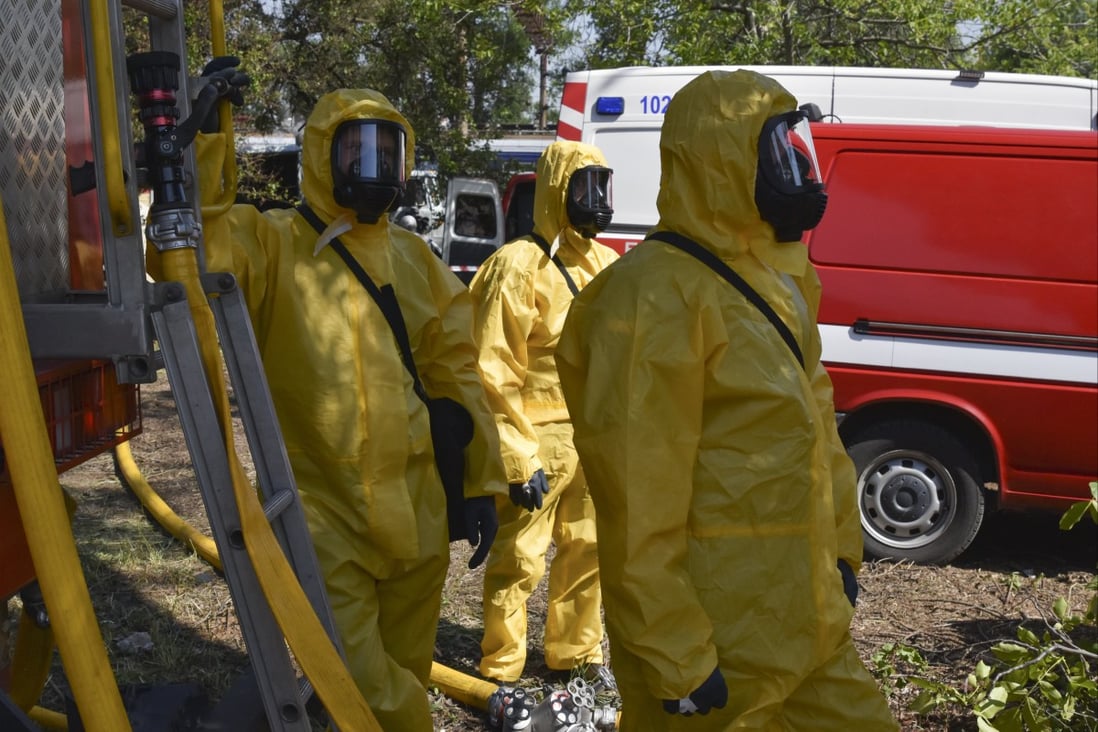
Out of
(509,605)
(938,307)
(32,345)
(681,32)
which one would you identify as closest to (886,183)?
(938,307)

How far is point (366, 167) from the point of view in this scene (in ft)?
10.2

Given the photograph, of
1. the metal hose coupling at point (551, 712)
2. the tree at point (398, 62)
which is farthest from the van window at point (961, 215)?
the tree at point (398, 62)

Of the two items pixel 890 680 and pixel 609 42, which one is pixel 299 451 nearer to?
pixel 890 680


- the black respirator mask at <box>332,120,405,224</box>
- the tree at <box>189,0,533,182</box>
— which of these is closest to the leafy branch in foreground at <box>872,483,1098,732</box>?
the black respirator mask at <box>332,120,405,224</box>

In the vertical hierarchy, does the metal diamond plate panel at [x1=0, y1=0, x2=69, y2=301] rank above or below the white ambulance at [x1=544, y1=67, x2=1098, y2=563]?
above

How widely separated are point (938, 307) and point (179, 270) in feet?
14.2

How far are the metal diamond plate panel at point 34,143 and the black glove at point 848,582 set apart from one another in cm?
189

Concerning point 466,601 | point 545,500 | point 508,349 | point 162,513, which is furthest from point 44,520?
point 162,513

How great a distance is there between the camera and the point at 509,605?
4.26 meters

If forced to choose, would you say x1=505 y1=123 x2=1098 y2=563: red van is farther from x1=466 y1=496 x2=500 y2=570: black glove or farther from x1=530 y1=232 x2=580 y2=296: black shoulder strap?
x1=466 y1=496 x2=500 y2=570: black glove

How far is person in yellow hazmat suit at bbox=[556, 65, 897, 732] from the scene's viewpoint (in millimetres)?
2340

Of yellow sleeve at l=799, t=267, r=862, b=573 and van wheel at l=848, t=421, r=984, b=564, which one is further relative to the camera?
van wheel at l=848, t=421, r=984, b=564

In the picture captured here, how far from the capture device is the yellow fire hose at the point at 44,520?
5.76ft

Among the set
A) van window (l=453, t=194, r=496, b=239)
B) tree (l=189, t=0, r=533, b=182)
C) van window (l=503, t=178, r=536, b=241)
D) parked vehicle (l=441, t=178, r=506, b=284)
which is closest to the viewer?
van window (l=503, t=178, r=536, b=241)
